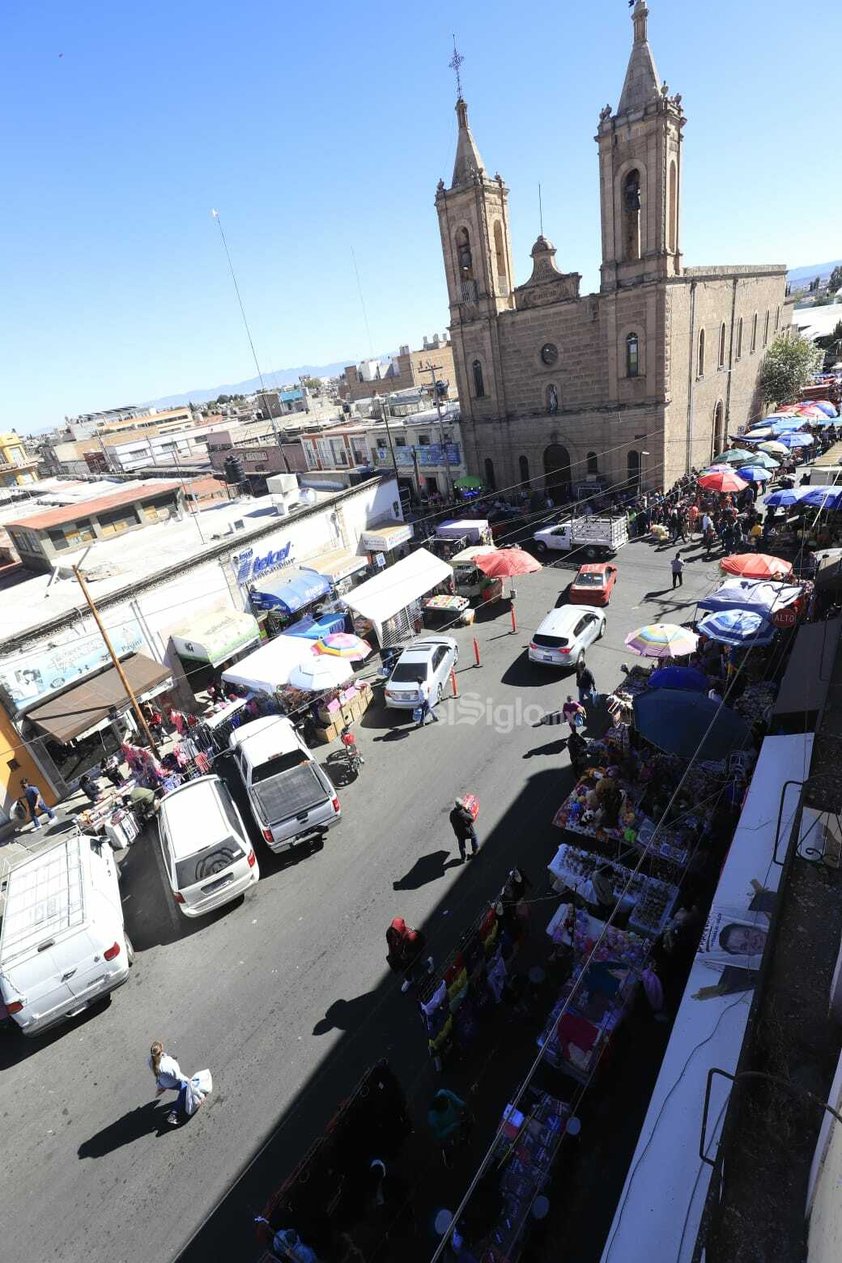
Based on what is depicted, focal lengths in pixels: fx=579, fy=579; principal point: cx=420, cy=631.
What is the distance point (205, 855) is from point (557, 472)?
2671 centimetres

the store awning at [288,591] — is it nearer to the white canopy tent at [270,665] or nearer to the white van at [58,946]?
the white canopy tent at [270,665]

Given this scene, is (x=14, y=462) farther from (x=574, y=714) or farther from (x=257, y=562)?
(x=574, y=714)

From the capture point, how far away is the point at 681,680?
469 inches

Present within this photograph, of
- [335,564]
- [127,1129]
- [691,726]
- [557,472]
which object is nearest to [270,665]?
[335,564]

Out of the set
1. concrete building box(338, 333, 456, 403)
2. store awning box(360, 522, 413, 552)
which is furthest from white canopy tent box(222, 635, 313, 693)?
concrete building box(338, 333, 456, 403)

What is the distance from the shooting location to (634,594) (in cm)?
2059

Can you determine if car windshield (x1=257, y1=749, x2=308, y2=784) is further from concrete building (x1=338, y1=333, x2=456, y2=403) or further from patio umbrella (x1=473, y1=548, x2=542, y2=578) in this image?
concrete building (x1=338, y1=333, x2=456, y2=403)

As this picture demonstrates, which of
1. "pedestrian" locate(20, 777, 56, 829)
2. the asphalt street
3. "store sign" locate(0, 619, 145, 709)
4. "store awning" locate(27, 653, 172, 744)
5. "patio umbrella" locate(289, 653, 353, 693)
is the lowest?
the asphalt street

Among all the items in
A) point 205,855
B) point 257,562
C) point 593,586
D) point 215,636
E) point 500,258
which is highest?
point 500,258

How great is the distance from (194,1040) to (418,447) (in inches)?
1265

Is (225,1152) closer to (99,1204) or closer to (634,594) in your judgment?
(99,1204)

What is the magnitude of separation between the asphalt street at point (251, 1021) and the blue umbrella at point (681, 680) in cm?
281

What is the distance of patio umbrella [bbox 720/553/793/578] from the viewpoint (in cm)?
1597

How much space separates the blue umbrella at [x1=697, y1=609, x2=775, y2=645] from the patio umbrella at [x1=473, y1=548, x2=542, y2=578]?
7071mm
